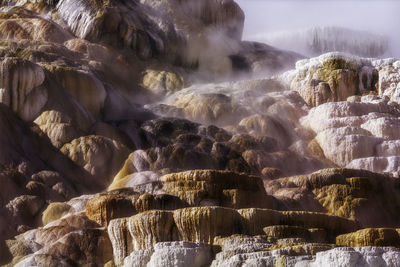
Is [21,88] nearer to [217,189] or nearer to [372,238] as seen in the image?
[217,189]

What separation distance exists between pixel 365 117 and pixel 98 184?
8.38 m

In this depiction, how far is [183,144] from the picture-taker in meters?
21.2

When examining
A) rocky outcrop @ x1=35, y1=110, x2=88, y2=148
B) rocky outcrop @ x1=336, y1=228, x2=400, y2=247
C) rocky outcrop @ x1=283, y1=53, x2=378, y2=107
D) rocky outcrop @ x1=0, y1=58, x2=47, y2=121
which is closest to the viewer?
rocky outcrop @ x1=336, y1=228, x2=400, y2=247

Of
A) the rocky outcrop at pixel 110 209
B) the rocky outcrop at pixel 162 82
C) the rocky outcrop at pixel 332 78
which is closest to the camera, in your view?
the rocky outcrop at pixel 110 209

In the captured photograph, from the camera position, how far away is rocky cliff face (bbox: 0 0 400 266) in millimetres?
14289

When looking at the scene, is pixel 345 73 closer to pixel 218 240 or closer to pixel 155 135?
pixel 155 135

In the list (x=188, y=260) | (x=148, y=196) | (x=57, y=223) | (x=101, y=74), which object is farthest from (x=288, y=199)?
(x=101, y=74)

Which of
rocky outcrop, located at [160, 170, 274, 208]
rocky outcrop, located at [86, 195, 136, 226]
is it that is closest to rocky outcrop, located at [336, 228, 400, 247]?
rocky outcrop, located at [160, 170, 274, 208]

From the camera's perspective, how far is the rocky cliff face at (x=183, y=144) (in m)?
14.3

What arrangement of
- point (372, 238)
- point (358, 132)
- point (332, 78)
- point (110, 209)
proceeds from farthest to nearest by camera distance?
point (332, 78) < point (358, 132) < point (110, 209) < point (372, 238)

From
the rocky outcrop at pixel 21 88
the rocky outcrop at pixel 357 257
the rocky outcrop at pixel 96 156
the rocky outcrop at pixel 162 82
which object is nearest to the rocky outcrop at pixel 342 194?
the rocky outcrop at pixel 96 156

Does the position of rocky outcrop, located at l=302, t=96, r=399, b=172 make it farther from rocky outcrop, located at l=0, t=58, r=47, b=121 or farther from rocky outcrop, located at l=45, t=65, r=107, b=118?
rocky outcrop, located at l=0, t=58, r=47, b=121

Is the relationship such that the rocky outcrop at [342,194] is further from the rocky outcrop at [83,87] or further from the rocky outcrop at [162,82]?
the rocky outcrop at [162,82]

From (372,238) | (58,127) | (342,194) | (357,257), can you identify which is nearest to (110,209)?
(372,238)
